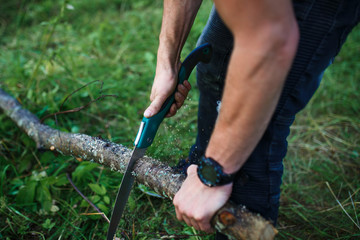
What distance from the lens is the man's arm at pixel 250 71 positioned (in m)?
0.72

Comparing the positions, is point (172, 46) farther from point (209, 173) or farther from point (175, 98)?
point (209, 173)

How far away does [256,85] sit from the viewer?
31.3 inches


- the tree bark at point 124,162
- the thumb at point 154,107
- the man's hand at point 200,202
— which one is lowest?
the tree bark at point 124,162

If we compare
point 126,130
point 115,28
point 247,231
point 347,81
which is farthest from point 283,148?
point 115,28

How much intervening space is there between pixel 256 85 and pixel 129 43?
319cm

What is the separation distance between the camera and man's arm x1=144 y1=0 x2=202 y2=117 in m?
1.40

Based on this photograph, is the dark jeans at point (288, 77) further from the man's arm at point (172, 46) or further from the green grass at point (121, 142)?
the green grass at point (121, 142)

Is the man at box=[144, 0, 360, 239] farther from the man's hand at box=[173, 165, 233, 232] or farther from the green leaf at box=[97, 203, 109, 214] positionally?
the green leaf at box=[97, 203, 109, 214]

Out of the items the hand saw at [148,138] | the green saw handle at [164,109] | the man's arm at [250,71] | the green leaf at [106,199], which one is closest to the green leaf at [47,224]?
the green leaf at [106,199]

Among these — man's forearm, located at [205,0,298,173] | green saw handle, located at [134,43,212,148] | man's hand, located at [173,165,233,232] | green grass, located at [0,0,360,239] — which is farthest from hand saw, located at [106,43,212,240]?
man's forearm, located at [205,0,298,173]

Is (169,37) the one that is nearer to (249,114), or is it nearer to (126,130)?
(249,114)

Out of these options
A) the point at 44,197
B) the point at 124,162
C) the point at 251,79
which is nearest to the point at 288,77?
the point at 251,79

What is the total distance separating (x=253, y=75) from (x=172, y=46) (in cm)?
77

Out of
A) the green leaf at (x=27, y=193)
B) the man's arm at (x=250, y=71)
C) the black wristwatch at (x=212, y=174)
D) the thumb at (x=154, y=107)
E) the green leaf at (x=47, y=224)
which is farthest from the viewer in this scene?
the green leaf at (x=27, y=193)
